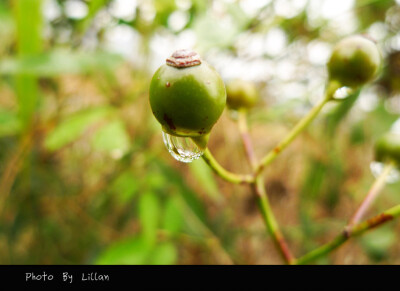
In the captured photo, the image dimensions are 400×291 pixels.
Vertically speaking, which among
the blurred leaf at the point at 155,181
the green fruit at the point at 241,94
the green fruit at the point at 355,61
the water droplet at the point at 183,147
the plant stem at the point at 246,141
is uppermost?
the green fruit at the point at 355,61

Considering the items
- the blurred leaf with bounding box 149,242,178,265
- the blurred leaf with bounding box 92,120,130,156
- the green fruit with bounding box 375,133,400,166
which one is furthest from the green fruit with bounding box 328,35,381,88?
the blurred leaf with bounding box 149,242,178,265

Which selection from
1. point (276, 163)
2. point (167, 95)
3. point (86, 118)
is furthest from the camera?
point (276, 163)

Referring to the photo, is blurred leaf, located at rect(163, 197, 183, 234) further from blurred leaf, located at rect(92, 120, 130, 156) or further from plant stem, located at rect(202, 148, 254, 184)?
plant stem, located at rect(202, 148, 254, 184)

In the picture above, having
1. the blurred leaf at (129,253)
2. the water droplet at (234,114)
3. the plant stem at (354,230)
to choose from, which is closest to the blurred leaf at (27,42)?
the blurred leaf at (129,253)

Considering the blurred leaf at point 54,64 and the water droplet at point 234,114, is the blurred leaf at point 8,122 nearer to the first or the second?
the blurred leaf at point 54,64
